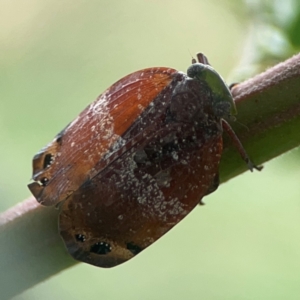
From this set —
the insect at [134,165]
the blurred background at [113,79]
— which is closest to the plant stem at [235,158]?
the insect at [134,165]

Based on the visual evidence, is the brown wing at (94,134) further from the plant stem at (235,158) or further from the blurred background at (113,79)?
the blurred background at (113,79)

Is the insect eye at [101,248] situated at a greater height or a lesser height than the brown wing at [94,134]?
lesser

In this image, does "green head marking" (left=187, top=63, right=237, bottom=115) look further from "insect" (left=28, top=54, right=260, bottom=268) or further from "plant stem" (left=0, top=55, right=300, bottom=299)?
"plant stem" (left=0, top=55, right=300, bottom=299)

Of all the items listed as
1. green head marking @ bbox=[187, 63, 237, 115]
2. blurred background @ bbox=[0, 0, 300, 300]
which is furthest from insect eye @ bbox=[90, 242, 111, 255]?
blurred background @ bbox=[0, 0, 300, 300]

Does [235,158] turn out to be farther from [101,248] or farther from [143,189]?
[101,248]

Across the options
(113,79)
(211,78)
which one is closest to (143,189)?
(211,78)

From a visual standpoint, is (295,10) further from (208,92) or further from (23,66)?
(23,66)

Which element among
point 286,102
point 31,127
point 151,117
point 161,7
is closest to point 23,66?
point 31,127
